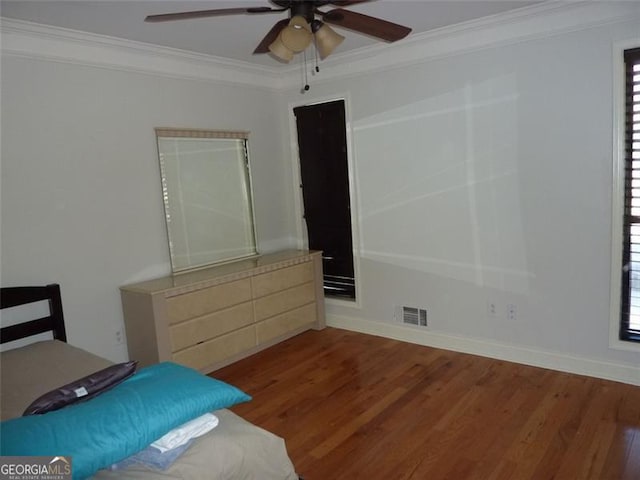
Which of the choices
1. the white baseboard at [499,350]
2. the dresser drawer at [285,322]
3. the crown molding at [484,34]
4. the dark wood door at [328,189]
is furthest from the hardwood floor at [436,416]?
the crown molding at [484,34]

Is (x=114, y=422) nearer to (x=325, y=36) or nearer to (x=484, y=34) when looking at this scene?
(x=325, y=36)

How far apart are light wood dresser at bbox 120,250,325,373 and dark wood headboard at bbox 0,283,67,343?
0.44m

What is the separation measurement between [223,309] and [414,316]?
159cm

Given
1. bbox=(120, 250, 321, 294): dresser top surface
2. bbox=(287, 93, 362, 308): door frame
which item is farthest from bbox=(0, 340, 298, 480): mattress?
bbox=(287, 93, 362, 308): door frame

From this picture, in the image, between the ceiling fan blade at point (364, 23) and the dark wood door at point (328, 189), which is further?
the dark wood door at point (328, 189)

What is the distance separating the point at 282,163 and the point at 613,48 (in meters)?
2.80

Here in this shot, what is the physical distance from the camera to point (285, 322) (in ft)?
12.9

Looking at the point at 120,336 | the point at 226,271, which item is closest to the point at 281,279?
the point at 226,271

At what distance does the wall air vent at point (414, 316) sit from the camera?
381 cm

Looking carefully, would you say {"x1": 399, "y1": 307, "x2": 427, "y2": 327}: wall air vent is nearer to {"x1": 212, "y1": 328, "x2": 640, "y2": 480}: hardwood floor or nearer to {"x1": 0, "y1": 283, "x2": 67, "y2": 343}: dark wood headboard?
{"x1": 212, "y1": 328, "x2": 640, "y2": 480}: hardwood floor

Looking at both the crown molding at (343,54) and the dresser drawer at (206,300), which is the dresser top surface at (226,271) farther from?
the crown molding at (343,54)

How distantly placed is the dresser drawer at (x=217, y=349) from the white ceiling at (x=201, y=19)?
7.10 ft

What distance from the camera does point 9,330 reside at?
2.69 meters

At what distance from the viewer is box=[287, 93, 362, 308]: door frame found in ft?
13.2
